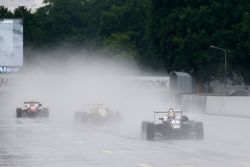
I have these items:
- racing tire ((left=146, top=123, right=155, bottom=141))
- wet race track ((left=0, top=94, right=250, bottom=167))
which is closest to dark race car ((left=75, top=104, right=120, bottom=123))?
wet race track ((left=0, top=94, right=250, bottom=167))

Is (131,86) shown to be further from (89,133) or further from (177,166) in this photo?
(177,166)

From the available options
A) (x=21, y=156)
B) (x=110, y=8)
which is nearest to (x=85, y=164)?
(x=21, y=156)

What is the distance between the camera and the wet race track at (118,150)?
23.1 meters

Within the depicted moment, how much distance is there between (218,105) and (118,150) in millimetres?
36146

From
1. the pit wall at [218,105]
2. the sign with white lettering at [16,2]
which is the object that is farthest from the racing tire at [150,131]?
the sign with white lettering at [16,2]

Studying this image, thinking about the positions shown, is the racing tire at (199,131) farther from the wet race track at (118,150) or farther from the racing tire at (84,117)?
the racing tire at (84,117)

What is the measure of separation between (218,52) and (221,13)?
4653 mm

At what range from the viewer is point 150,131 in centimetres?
3328

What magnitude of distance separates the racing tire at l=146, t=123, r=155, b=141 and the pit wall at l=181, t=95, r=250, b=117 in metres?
22.3

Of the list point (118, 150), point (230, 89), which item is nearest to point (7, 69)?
point (230, 89)

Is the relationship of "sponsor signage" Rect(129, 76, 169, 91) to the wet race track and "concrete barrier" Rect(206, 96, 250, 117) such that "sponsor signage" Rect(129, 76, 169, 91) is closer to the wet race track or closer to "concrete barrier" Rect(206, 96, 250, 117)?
"concrete barrier" Rect(206, 96, 250, 117)

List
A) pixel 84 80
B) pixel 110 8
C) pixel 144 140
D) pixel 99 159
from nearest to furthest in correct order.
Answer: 1. pixel 99 159
2. pixel 144 140
3. pixel 84 80
4. pixel 110 8

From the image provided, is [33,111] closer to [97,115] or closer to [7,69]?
[97,115]

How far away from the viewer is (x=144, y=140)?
33.4 metres
